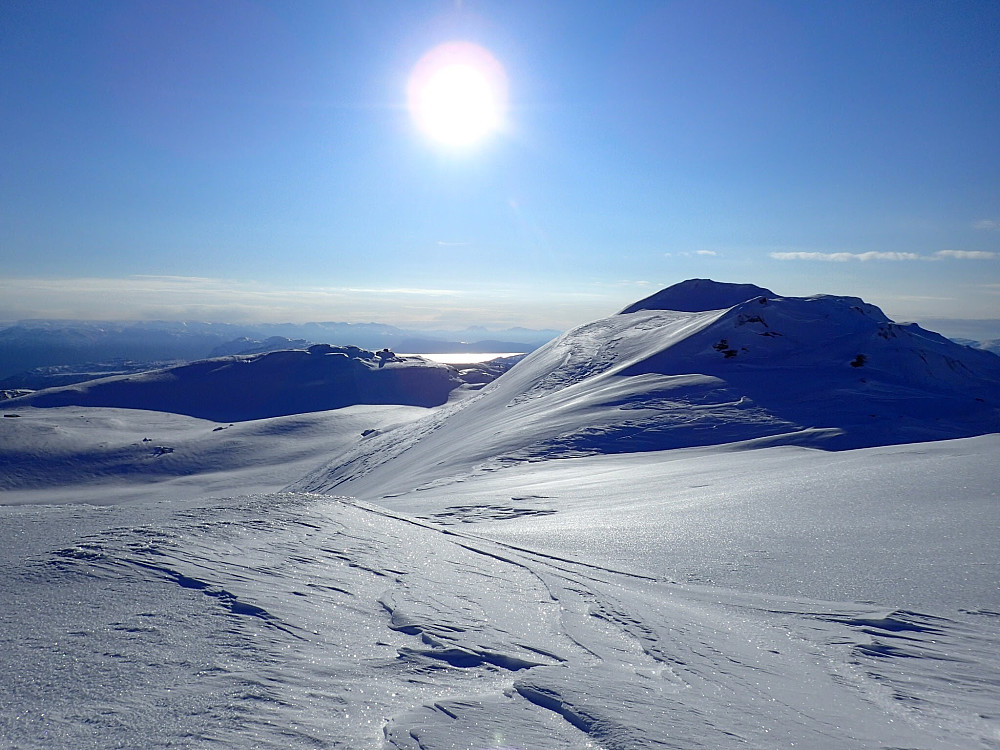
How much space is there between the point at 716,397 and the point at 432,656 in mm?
17194

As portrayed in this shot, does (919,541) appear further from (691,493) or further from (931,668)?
(691,493)

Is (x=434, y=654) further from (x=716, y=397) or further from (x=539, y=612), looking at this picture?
(x=716, y=397)

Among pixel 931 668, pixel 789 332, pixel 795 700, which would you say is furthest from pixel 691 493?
pixel 789 332

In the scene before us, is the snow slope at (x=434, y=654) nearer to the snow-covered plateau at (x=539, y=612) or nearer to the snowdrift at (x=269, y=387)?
the snow-covered plateau at (x=539, y=612)

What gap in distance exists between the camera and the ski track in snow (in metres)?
2.71

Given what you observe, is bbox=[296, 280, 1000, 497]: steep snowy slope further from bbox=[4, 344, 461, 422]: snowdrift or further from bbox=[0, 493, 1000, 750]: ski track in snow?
bbox=[4, 344, 461, 422]: snowdrift

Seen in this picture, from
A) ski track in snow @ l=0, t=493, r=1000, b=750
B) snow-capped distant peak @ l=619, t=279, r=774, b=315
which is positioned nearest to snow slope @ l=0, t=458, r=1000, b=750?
ski track in snow @ l=0, t=493, r=1000, b=750

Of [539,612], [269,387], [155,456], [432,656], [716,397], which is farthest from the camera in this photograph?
[269,387]

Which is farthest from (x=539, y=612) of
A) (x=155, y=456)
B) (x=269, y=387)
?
(x=269, y=387)

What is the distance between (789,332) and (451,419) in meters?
14.4

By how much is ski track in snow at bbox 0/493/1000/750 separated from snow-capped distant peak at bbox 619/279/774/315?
35230 millimetres

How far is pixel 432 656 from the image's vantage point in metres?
3.51

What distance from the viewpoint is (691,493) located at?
9.36 metres

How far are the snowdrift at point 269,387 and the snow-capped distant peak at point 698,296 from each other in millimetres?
39556
